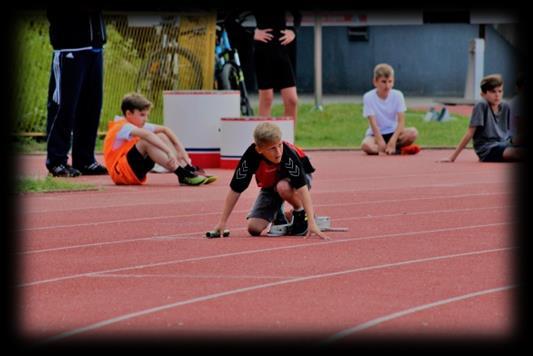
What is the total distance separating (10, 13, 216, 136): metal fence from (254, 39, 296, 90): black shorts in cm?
319

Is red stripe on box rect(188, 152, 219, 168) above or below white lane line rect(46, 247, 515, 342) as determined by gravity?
below

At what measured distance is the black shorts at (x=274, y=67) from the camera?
1189 centimetres

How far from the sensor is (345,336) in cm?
381

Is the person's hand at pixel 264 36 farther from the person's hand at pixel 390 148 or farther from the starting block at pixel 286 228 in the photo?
the starting block at pixel 286 228

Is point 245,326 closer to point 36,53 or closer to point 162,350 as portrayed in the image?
point 162,350

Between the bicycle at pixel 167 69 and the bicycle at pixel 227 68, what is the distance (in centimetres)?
105

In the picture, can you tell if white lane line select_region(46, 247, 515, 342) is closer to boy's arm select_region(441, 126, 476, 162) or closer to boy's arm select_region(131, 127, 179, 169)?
boy's arm select_region(131, 127, 179, 169)

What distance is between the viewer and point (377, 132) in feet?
44.7

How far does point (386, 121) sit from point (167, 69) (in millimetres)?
3373

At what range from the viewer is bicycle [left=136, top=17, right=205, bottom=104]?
15.2 meters

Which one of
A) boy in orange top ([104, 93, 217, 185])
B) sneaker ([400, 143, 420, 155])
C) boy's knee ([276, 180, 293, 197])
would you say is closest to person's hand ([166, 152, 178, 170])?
boy in orange top ([104, 93, 217, 185])

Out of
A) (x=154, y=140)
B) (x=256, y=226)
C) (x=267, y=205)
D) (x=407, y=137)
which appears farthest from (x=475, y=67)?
(x=256, y=226)

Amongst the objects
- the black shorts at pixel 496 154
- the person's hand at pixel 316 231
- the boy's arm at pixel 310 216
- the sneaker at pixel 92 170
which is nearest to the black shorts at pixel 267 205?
the boy's arm at pixel 310 216

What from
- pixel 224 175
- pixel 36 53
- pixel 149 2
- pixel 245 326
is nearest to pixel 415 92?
pixel 36 53
